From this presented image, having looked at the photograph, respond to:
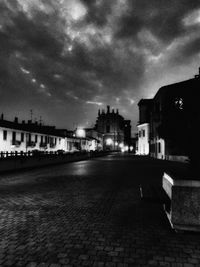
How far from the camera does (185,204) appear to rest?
15.2 feet

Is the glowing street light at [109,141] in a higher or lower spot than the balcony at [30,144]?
higher

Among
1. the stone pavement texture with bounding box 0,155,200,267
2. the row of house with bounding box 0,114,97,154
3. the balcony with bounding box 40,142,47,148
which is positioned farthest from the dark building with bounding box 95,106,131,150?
the stone pavement texture with bounding box 0,155,200,267

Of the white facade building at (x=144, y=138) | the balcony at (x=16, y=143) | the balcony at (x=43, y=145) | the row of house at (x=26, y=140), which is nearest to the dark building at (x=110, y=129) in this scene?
the white facade building at (x=144, y=138)

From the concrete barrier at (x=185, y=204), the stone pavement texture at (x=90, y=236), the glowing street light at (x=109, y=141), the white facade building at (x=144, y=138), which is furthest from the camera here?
the glowing street light at (x=109, y=141)

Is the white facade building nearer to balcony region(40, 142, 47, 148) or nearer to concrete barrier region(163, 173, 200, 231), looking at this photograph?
balcony region(40, 142, 47, 148)

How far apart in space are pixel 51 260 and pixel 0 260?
2.85 ft

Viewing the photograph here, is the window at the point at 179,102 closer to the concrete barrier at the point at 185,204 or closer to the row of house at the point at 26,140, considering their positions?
the concrete barrier at the point at 185,204

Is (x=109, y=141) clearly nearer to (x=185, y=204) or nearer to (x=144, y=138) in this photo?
(x=144, y=138)

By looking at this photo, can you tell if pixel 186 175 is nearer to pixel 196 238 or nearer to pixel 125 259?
pixel 196 238

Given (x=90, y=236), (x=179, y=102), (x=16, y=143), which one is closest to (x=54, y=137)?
(x=16, y=143)

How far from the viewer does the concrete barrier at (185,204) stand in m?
4.59

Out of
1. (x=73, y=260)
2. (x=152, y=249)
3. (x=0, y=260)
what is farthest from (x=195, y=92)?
(x=0, y=260)

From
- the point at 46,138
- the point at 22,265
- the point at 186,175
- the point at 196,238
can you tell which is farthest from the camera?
the point at 46,138

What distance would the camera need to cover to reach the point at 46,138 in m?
39.6
